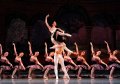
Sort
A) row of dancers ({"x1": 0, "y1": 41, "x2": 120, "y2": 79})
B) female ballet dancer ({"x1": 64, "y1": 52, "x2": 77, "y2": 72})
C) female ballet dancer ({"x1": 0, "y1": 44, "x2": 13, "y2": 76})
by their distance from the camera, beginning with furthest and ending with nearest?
1. female ballet dancer ({"x1": 0, "y1": 44, "x2": 13, "y2": 76})
2. female ballet dancer ({"x1": 64, "y1": 52, "x2": 77, "y2": 72})
3. row of dancers ({"x1": 0, "y1": 41, "x2": 120, "y2": 79})

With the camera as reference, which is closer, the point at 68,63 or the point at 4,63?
the point at 4,63

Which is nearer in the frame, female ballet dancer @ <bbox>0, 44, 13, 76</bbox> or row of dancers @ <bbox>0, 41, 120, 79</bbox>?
row of dancers @ <bbox>0, 41, 120, 79</bbox>

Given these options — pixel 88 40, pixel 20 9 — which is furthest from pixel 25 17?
pixel 88 40

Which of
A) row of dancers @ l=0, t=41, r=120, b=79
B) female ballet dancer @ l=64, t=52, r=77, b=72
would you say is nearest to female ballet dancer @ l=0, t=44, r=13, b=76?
row of dancers @ l=0, t=41, r=120, b=79

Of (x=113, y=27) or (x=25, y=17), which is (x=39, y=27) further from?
(x=113, y=27)

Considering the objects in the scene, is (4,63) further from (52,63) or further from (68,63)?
(68,63)

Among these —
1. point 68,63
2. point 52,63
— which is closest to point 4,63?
point 52,63

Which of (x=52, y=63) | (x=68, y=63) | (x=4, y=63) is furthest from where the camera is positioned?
(x=68, y=63)

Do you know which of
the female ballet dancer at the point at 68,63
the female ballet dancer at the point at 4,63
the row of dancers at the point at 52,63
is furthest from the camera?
the female ballet dancer at the point at 4,63

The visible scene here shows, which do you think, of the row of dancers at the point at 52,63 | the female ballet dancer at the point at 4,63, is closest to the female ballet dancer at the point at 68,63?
the row of dancers at the point at 52,63

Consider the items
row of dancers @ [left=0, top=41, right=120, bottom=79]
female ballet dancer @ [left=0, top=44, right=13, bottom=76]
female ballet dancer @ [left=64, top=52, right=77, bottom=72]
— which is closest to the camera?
row of dancers @ [left=0, top=41, right=120, bottom=79]

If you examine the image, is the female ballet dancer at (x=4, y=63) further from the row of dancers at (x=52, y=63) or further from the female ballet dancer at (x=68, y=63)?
the female ballet dancer at (x=68, y=63)

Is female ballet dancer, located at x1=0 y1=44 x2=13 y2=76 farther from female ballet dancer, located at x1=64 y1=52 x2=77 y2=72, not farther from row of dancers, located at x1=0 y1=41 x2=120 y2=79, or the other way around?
female ballet dancer, located at x1=64 y1=52 x2=77 y2=72

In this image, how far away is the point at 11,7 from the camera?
80.6ft
